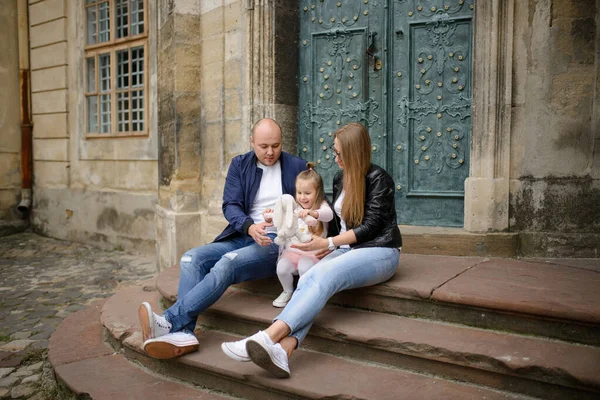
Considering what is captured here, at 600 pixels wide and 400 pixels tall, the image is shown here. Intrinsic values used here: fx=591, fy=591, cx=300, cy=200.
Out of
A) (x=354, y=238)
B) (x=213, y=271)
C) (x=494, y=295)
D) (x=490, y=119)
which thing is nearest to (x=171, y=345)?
(x=213, y=271)

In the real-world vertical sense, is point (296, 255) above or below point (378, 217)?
below

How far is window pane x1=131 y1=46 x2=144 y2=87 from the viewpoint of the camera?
896 cm

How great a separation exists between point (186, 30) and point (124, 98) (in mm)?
3368

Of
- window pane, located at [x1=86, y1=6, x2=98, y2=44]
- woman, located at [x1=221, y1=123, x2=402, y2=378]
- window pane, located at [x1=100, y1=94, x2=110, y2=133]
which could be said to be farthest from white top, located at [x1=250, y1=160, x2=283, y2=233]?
window pane, located at [x1=86, y1=6, x2=98, y2=44]

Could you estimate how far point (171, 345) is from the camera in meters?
3.40

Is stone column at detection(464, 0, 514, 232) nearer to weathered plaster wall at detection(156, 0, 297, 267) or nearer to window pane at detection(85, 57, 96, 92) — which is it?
weathered plaster wall at detection(156, 0, 297, 267)

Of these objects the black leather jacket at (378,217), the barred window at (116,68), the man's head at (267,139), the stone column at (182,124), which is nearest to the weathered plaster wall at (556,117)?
the black leather jacket at (378,217)

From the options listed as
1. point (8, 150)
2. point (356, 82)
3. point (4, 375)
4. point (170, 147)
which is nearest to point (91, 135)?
point (8, 150)

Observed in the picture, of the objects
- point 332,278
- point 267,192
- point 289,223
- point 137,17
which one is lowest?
point 332,278

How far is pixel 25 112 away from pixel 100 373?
832 cm

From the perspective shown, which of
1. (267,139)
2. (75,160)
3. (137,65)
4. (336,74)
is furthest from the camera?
(75,160)

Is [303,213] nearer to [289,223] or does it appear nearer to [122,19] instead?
[289,223]

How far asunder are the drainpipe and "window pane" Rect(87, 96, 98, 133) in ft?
5.27

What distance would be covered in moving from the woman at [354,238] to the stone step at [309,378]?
25 cm
